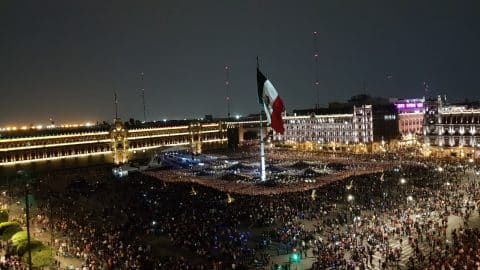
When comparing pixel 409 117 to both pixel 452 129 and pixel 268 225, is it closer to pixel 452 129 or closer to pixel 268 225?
pixel 452 129

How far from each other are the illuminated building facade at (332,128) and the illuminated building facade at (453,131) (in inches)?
546

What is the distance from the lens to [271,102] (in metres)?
Answer: 48.8

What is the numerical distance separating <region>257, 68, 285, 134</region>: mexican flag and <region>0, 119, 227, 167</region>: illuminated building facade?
50.4 m

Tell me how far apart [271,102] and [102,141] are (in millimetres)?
54545

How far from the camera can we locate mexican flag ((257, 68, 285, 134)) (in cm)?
4766

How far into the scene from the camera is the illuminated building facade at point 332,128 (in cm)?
9756

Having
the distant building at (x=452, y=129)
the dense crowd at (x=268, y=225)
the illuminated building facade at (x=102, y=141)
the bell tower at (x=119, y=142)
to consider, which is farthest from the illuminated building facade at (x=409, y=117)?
the bell tower at (x=119, y=142)

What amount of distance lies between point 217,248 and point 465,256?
14.7m

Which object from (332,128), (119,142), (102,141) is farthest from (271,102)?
(332,128)

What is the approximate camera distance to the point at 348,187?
4662 centimetres

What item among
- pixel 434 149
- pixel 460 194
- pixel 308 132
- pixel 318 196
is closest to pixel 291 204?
pixel 318 196

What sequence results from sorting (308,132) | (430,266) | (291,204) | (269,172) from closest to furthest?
(430,266)
(291,204)
(269,172)
(308,132)

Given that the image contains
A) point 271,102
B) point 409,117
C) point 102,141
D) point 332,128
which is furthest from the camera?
point 409,117

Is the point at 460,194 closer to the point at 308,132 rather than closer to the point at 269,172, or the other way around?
the point at 269,172
